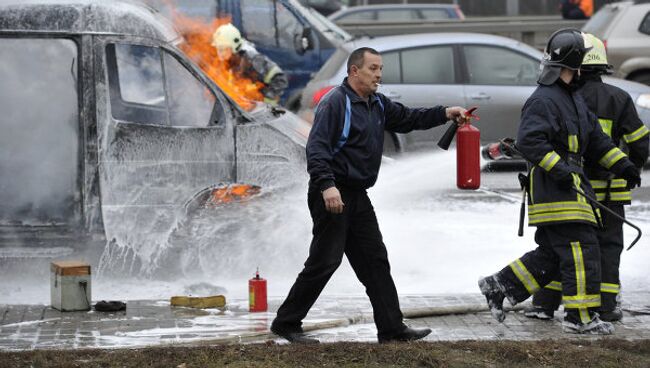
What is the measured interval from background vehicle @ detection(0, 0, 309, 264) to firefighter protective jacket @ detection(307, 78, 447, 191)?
2.31 metres

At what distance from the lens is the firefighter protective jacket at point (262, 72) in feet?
45.6

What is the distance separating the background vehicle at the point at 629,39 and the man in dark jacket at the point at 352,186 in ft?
37.8

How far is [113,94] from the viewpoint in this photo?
30.2ft

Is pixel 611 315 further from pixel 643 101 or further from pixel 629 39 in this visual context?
pixel 629 39

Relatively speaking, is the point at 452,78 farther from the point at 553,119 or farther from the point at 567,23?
the point at 567,23

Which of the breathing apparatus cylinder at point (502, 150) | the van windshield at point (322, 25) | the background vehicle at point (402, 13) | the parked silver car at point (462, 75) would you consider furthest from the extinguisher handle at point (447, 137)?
the background vehicle at point (402, 13)

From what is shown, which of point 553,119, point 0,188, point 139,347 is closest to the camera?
point 139,347

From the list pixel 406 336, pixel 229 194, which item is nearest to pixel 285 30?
pixel 229 194

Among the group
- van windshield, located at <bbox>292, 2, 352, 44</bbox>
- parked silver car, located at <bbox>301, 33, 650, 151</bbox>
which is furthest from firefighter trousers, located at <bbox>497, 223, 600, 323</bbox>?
van windshield, located at <bbox>292, 2, 352, 44</bbox>

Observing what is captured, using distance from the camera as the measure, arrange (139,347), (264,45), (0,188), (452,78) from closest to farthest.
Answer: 1. (139,347)
2. (0,188)
3. (452,78)
4. (264,45)

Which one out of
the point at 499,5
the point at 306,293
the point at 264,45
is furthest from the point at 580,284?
the point at 499,5

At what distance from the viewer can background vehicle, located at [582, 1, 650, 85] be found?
18.2 meters

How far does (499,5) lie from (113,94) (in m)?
26.8

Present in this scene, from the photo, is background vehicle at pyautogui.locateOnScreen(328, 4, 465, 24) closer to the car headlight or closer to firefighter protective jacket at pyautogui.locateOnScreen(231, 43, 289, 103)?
the car headlight
